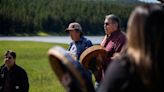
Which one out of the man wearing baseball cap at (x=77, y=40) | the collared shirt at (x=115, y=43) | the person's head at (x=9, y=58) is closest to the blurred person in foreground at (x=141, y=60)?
the collared shirt at (x=115, y=43)

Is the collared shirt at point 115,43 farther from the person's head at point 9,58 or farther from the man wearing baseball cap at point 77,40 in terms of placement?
the person's head at point 9,58

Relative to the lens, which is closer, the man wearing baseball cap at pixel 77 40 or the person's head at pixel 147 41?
the person's head at pixel 147 41

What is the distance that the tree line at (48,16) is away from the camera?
407 feet

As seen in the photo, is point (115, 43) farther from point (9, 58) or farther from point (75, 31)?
point (9, 58)

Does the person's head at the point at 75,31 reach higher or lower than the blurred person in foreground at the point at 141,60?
lower

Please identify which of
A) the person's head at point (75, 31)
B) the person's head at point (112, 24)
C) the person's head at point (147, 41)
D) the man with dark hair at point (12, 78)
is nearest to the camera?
the person's head at point (147, 41)

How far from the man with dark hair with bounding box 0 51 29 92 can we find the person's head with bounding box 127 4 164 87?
682 cm

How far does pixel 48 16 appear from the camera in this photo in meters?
144

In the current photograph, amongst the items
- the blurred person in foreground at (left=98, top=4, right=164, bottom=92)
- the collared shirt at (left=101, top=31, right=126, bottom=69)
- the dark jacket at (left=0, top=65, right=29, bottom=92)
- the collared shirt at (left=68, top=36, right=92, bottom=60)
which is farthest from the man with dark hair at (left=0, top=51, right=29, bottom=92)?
the blurred person in foreground at (left=98, top=4, right=164, bottom=92)

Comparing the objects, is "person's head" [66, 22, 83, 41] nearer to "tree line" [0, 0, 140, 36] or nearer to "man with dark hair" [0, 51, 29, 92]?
"man with dark hair" [0, 51, 29, 92]

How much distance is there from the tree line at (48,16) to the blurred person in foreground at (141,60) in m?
112

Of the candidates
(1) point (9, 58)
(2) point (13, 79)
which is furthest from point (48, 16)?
(1) point (9, 58)

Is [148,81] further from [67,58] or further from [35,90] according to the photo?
[35,90]

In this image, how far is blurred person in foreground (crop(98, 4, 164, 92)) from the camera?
270 cm
